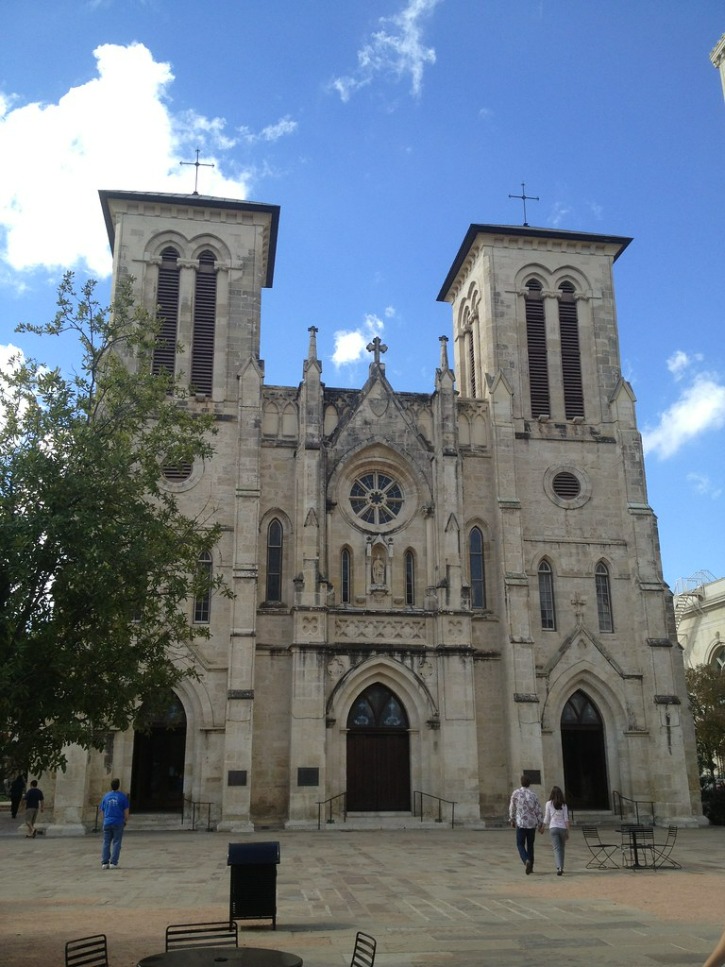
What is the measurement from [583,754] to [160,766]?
14258mm

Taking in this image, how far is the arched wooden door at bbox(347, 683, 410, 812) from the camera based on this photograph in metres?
29.0

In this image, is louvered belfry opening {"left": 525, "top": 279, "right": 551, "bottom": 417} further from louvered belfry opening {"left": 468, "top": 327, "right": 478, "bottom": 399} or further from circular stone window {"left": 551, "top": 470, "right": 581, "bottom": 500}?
louvered belfry opening {"left": 468, "top": 327, "right": 478, "bottom": 399}

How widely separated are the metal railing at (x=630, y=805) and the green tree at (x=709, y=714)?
4765mm

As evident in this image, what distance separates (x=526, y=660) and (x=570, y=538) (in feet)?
17.3

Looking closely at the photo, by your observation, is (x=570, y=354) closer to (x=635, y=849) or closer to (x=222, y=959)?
(x=635, y=849)

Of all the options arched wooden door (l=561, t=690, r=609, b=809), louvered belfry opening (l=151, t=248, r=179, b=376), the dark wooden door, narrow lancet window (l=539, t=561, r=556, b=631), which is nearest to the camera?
the dark wooden door

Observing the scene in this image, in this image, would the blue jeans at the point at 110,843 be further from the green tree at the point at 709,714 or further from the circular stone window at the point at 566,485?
the green tree at the point at 709,714

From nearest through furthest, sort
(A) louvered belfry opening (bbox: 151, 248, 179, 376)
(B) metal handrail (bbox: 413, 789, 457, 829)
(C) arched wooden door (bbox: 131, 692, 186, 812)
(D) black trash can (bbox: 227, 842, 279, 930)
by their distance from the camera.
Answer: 1. (D) black trash can (bbox: 227, 842, 279, 930)
2. (C) arched wooden door (bbox: 131, 692, 186, 812)
3. (B) metal handrail (bbox: 413, 789, 457, 829)
4. (A) louvered belfry opening (bbox: 151, 248, 179, 376)

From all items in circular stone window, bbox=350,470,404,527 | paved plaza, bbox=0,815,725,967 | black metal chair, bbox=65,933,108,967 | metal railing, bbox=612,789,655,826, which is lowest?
paved plaza, bbox=0,815,725,967

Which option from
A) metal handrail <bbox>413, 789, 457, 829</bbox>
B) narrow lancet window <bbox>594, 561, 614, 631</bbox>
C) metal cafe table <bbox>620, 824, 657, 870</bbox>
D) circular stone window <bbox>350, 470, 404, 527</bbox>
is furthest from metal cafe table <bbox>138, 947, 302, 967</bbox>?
narrow lancet window <bbox>594, 561, 614, 631</bbox>

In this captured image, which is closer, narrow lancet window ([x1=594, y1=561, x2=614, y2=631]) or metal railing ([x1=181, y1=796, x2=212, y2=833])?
metal railing ([x1=181, y1=796, x2=212, y2=833])

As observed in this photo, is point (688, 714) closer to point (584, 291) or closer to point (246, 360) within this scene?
point (584, 291)

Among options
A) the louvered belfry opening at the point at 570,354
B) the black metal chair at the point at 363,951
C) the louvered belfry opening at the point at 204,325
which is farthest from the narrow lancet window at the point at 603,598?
the black metal chair at the point at 363,951

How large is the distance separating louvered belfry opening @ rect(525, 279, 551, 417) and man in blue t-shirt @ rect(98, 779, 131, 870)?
72.5ft
